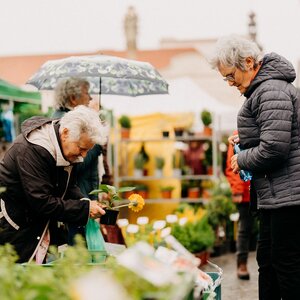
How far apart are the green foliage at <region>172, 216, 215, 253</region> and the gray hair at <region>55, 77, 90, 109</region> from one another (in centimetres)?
273

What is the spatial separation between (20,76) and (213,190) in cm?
3037

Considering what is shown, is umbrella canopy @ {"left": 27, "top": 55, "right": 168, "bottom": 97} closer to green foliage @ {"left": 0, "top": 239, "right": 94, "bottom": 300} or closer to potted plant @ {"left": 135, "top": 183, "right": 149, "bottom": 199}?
green foliage @ {"left": 0, "top": 239, "right": 94, "bottom": 300}

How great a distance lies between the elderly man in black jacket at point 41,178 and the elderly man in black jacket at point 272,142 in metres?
0.82

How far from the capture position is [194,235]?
8.05m

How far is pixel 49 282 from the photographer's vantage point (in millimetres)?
1985

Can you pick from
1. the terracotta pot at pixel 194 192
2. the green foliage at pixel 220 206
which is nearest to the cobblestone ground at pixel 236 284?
the green foliage at pixel 220 206

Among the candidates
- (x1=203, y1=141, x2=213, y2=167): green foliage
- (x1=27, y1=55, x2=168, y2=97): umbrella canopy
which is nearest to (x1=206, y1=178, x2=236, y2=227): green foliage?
(x1=203, y1=141, x2=213, y2=167): green foliage

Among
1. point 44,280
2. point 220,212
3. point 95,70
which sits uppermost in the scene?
point 95,70

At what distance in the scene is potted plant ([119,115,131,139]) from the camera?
11539 mm

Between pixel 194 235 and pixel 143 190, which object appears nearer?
pixel 194 235

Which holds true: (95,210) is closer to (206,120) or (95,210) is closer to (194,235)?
(194,235)

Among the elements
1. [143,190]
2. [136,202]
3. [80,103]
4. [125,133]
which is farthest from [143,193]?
[136,202]

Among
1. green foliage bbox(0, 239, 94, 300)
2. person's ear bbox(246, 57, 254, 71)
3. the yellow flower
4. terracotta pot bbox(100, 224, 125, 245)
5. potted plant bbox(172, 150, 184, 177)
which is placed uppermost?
person's ear bbox(246, 57, 254, 71)

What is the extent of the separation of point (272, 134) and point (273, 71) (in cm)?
38
